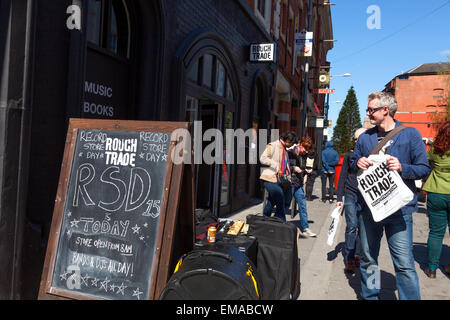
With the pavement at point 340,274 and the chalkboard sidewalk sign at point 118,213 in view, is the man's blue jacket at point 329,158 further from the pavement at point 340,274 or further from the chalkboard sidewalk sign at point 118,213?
the chalkboard sidewalk sign at point 118,213

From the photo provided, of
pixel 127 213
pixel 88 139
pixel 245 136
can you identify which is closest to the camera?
pixel 127 213

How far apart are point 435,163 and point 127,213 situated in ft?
13.4

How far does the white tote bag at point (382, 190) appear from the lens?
3043 millimetres

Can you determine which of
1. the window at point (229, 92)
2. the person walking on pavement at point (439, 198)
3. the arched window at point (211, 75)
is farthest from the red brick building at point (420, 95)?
the person walking on pavement at point (439, 198)

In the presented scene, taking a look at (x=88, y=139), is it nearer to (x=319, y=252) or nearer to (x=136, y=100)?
(x=136, y=100)

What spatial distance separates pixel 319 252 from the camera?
225 inches

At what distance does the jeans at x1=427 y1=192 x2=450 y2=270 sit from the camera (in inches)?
185

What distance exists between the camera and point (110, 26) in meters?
4.48

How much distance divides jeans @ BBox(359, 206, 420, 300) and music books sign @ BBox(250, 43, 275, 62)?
20.4ft

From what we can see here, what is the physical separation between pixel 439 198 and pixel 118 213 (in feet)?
13.2

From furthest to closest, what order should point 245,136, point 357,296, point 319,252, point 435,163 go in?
point 245,136, point 319,252, point 435,163, point 357,296

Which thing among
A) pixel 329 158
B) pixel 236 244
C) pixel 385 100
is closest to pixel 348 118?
pixel 329 158

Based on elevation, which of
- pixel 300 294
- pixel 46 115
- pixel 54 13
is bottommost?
pixel 300 294

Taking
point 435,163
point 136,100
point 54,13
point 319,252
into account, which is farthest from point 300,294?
point 54,13
